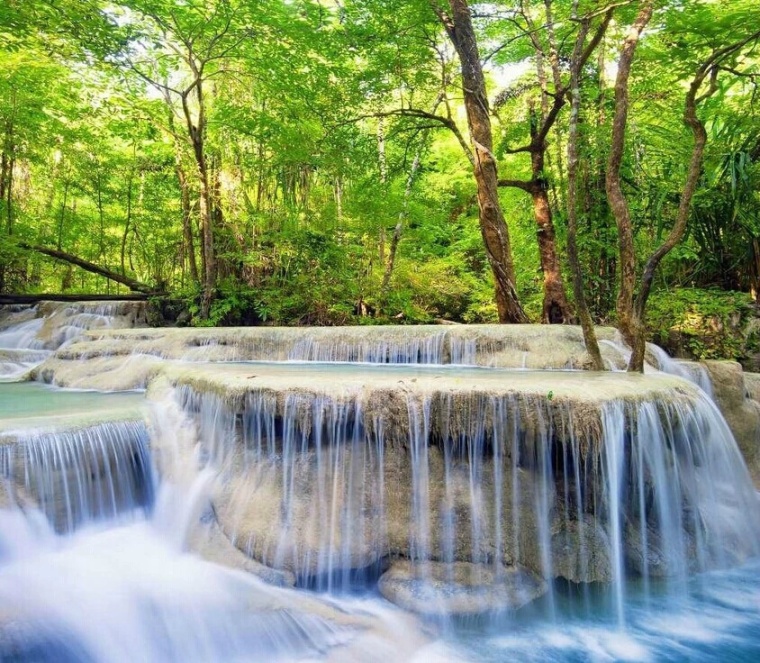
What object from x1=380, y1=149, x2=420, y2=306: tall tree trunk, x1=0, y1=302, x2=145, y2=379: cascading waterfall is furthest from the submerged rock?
x1=0, y1=302, x2=145, y2=379: cascading waterfall

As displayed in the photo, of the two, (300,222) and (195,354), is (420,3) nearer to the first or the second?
(300,222)

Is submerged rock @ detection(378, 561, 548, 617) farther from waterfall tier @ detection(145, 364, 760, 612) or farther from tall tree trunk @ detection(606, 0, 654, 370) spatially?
tall tree trunk @ detection(606, 0, 654, 370)

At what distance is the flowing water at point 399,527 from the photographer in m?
3.25

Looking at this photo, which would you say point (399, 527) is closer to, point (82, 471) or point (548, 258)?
point (82, 471)

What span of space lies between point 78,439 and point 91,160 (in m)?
13.6

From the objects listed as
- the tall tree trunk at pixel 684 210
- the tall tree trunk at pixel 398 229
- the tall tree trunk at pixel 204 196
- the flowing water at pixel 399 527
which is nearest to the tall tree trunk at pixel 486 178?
the tall tree trunk at pixel 398 229

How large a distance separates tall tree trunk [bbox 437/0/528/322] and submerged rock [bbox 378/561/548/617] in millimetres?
5484

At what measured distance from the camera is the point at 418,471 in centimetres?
396

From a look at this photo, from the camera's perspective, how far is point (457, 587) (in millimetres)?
3588

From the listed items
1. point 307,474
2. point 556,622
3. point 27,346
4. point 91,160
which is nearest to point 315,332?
point 307,474

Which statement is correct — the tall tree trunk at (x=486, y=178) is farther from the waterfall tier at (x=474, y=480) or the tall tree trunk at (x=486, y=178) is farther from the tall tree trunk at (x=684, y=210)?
the waterfall tier at (x=474, y=480)

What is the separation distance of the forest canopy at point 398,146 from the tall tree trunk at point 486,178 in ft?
0.12

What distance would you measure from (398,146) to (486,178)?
3597mm

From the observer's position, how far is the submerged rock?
3.48 metres
